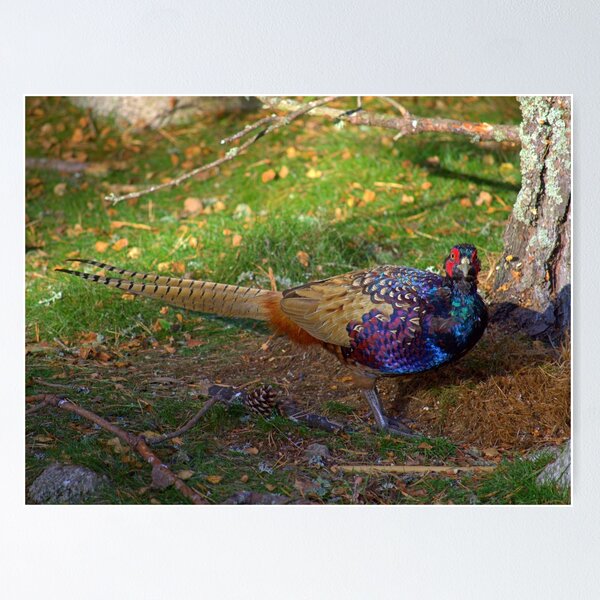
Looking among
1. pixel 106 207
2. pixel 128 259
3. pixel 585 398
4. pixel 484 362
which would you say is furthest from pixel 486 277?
pixel 106 207

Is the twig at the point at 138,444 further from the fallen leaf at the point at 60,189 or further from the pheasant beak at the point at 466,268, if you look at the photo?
the fallen leaf at the point at 60,189

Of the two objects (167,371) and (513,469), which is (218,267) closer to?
(167,371)

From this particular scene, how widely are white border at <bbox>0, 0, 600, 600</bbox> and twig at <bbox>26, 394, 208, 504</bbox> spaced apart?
9 cm

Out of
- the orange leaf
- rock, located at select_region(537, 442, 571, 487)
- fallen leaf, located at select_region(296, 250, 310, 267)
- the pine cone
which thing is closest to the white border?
rock, located at select_region(537, 442, 571, 487)

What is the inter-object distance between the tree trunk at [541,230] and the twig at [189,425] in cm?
149

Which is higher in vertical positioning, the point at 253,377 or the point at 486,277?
the point at 486,277

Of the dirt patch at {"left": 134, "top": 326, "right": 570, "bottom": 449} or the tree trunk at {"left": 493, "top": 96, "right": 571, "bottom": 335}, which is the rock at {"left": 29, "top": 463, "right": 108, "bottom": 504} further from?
the tree trunk at {"left": 493, "top": 96, "right": 571, "bottom": 335}

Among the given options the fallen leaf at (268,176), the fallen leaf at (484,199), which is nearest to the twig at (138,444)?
the fallen leaf at (268,176)

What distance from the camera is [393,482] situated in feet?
12.2

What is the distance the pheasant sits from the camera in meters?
3.61

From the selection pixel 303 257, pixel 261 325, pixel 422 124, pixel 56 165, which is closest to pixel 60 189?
pixel 56 165

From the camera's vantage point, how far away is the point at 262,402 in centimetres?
390
